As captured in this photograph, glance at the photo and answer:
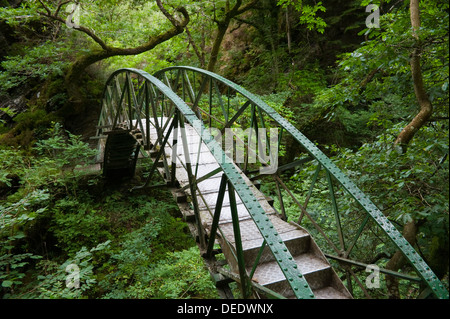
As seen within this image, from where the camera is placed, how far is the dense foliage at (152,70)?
12.2ft

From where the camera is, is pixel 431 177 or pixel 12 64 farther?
pixel 12 64

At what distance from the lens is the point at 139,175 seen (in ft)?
36.9

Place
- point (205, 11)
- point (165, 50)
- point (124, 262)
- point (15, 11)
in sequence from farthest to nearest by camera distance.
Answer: point (165, 50) < point (205, 11) < point (124, 262) < point (15, 11)

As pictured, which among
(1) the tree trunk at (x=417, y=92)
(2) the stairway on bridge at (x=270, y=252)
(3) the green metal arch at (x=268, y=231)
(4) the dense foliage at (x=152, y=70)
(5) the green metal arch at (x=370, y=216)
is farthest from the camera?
(4) the dense foliage at (x=152, y=70)

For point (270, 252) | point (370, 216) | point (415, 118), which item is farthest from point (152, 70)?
point (370, 216)

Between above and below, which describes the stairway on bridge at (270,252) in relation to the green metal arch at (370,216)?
below

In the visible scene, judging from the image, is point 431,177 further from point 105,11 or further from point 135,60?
point 105,11

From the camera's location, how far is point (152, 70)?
1089 cm

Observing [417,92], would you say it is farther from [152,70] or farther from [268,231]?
[152,70]

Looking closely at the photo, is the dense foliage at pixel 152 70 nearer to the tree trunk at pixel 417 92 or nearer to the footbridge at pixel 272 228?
the tree trunk at pixel 417 92

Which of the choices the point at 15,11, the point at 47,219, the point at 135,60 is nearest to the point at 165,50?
the point at 135,60

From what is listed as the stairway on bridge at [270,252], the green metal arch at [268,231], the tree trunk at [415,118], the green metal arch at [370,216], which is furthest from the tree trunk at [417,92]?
the green metal arch at [268,231]

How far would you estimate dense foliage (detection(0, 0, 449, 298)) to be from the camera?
3.71 m
